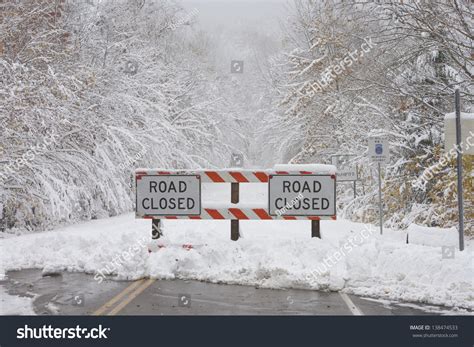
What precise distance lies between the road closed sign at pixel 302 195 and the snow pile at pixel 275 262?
557 mm

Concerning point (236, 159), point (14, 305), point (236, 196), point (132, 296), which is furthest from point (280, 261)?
point (236, 159)

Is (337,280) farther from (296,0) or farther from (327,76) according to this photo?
(296,0)

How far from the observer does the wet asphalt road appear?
23.2 feet

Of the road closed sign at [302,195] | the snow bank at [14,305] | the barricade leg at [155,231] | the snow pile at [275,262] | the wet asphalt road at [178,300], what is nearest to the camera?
the snow bank at [14,305]

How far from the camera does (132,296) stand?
25.8 feet

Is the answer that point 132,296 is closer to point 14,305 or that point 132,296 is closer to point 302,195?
point 14,305

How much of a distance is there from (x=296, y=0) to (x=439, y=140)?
1605cm

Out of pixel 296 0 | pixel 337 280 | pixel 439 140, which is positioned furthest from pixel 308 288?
pixel 296 0

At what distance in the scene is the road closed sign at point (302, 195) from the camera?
1054cm

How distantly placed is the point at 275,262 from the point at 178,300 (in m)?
2.41

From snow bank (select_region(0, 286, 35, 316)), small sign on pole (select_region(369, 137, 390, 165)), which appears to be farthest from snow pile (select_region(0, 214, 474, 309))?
small sign on pole (select_region(369, 137, 390, 165))

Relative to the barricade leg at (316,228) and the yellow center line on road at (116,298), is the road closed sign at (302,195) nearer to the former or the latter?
the barricade leg at (316,228)

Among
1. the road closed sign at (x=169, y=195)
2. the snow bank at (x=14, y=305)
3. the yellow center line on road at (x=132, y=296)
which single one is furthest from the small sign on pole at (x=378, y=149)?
the snow bank at (x=14, y=305)
